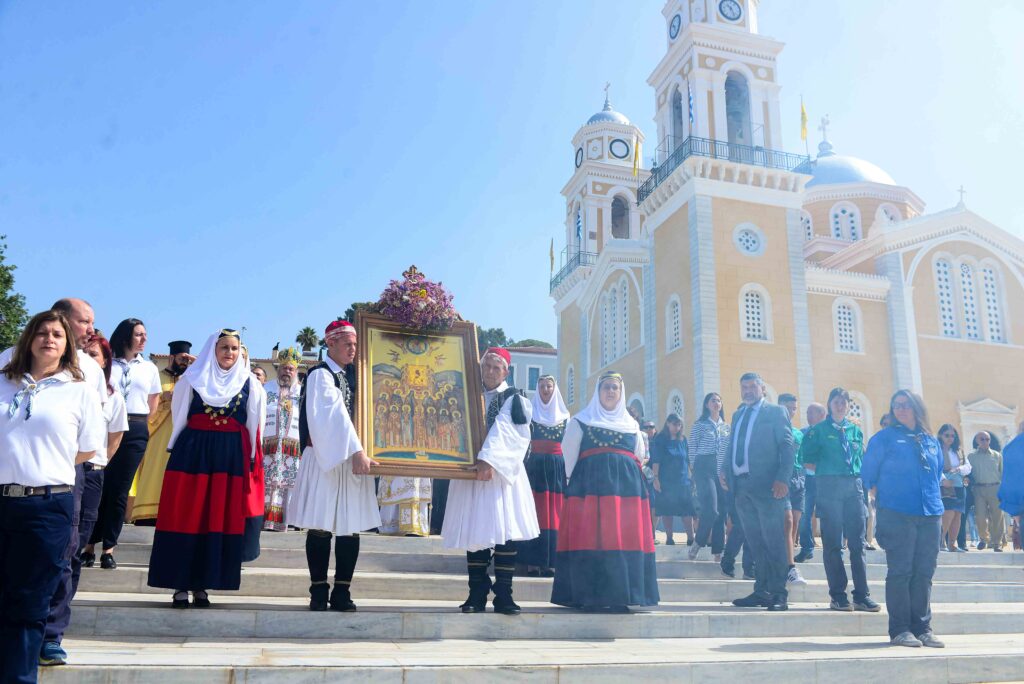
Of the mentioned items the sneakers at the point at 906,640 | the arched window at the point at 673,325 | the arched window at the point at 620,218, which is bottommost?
the sneakers at the point at 906,640

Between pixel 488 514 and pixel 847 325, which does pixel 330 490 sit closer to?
pixel 488 514

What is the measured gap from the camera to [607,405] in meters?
6.75

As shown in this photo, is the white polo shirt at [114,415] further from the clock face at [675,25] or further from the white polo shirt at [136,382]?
the clock face at [675,25]

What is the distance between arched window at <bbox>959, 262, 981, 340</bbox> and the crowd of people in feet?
72.0

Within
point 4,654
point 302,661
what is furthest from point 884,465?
point 4,654

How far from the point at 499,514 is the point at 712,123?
23529 millimetres

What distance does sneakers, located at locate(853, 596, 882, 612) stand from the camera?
7070 millimetres

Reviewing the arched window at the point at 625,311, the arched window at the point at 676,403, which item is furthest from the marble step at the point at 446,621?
the arched window at the point at 625,311

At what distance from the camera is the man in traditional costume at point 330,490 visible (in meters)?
5.39

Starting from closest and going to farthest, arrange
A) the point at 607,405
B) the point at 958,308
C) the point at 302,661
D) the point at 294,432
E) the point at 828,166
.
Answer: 1. the point at 302,661
2. the point at 607,405
3. the point at 294,432
4. the point at 958,308
5. the point at 828,166

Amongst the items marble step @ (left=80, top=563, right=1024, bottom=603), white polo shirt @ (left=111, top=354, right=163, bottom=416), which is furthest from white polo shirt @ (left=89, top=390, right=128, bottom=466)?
marble step @ (left=80, top=563, right=1024, bottom=603)

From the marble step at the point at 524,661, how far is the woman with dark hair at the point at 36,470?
1.65ft

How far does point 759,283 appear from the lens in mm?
25094

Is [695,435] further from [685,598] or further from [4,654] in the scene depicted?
[4,654]
